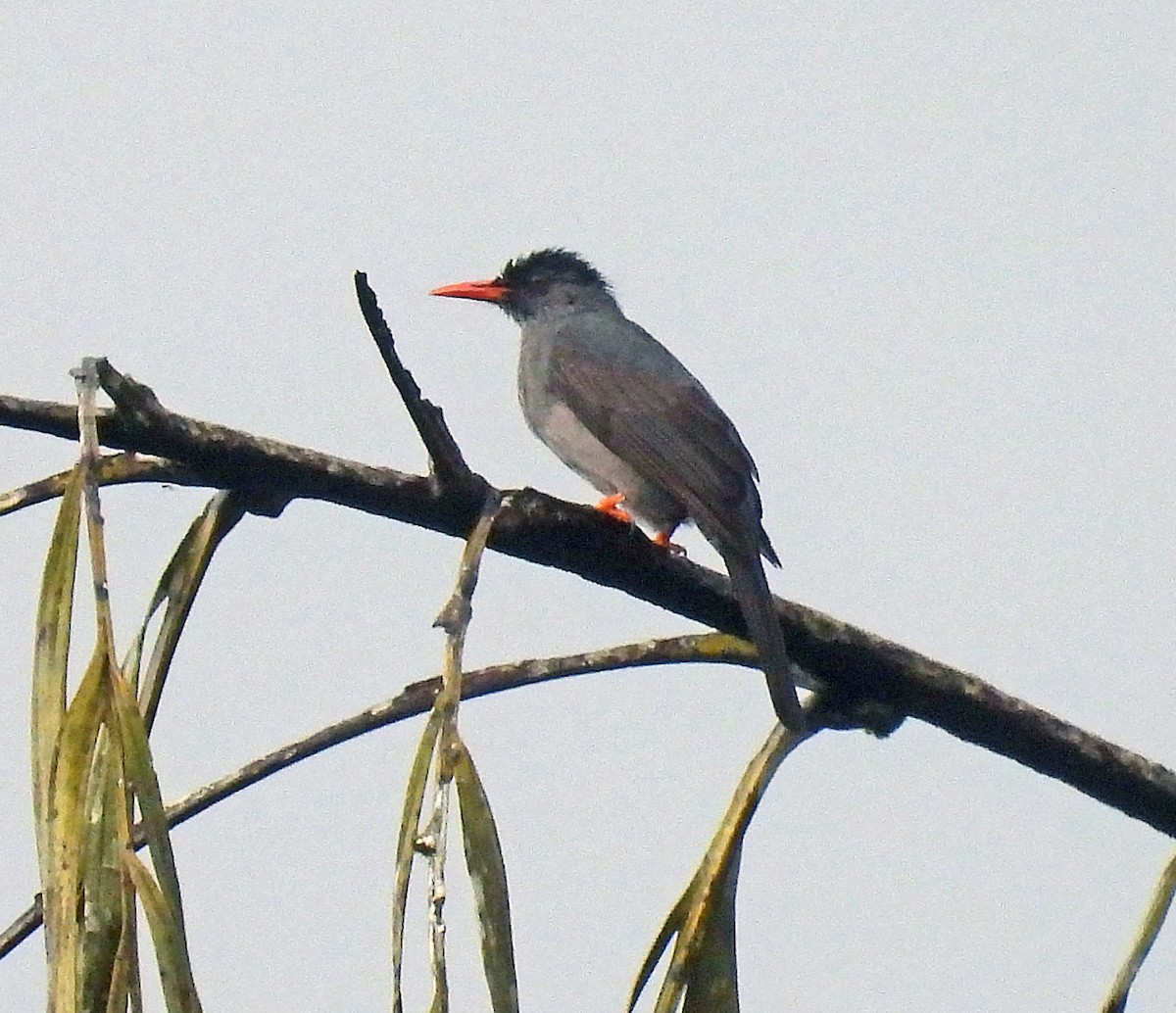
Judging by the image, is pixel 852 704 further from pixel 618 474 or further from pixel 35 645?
pixel 618 474

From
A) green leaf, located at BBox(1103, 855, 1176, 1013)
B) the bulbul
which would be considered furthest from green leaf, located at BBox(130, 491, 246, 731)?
the bulbul

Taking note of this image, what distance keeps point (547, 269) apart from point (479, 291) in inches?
11.0

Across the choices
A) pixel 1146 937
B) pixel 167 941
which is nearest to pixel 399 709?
pixel 167 941

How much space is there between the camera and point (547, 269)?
777 centimetres

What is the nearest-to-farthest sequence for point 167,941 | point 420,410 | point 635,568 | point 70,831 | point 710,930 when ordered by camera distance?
point 167,941
point 70,831
point 420,410
point 710,930
point 635,568

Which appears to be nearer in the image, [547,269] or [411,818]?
[411,818]

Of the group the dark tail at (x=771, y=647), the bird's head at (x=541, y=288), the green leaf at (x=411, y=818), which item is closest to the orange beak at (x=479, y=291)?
the bird's head at (x=541, y=288)

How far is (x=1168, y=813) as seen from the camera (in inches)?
122

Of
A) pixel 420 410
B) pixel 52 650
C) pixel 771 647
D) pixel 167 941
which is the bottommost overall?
pixel 167 941

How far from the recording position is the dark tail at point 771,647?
2938mm

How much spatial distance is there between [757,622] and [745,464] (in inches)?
103

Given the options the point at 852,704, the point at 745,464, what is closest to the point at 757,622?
the point at 852,704

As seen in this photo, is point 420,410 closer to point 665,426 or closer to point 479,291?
point 665,426

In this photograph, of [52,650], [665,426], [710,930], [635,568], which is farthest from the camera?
[665,426]
